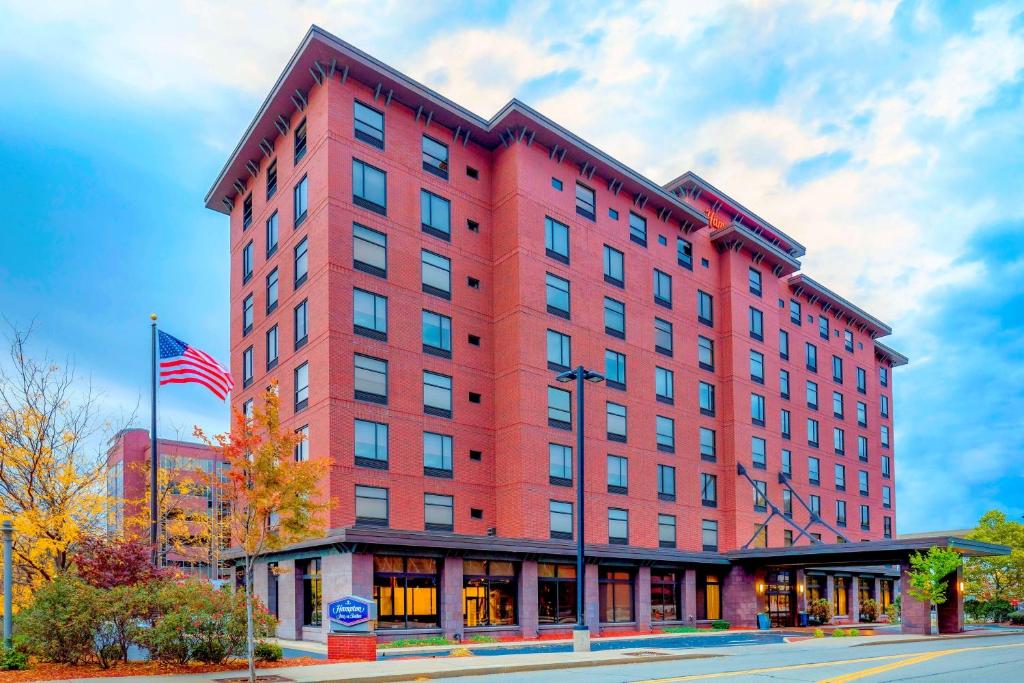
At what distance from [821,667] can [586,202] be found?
98.1ft

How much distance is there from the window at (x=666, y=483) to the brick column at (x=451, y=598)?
640 inches

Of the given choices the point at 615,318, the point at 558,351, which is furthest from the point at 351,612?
the point at 615,318

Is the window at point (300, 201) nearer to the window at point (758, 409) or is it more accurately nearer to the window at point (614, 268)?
the window at point (614, 268)

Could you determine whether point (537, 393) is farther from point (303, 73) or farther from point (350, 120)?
point (303, 73)

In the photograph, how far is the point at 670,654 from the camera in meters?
27.3

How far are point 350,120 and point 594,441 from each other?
20.1 m

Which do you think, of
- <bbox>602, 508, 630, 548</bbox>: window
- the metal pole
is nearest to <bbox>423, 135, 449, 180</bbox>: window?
<bbox>602, 508, 630, 548</bbox>: window

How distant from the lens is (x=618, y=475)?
46.4 m

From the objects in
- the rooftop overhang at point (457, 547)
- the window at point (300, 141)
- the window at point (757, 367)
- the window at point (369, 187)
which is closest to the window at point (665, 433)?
the rooftop overhang at point (457, 547)

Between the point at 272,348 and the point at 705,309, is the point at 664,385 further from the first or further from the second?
the point at 272,348

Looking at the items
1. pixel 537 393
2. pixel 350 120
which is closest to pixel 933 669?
pixel 537 393

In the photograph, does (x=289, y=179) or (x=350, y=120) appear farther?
(x=289, y=179)

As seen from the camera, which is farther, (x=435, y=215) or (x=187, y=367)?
(x=435, y=215)

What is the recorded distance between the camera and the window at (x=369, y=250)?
38.4 metres
